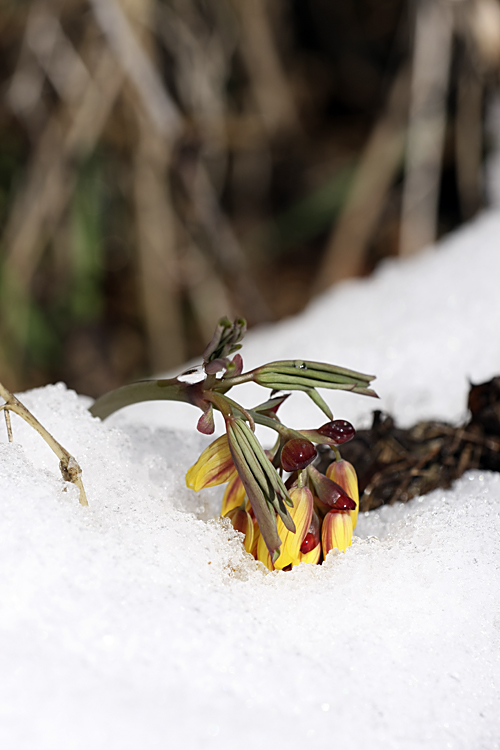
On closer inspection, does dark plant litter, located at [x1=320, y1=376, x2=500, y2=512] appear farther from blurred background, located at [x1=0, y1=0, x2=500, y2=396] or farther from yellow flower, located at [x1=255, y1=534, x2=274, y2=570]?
blurred background, located at [x1=0, y1=0, x2=500, y2=396]

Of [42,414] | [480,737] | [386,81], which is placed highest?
[386,81]

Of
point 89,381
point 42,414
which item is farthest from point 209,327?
point 42,414

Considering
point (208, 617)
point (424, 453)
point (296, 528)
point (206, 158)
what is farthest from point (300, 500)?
point (206, 158)

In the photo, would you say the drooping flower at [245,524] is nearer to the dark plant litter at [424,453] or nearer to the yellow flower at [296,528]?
the yellow flower at [296,528]

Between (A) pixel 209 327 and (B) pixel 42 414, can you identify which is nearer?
(B) pixel 42 414

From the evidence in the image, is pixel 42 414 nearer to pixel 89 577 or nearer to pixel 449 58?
pixel 89 577

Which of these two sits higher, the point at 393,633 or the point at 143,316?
the point at 143,316

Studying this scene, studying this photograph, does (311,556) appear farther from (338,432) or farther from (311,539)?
(338,432)
